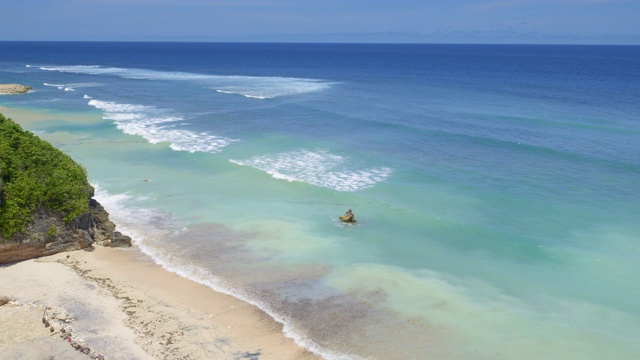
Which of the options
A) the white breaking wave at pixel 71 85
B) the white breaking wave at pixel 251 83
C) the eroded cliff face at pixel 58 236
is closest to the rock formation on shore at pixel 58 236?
the eroded cliff face at pixel 58 236

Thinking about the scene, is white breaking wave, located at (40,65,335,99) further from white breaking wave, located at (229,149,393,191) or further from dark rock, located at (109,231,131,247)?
dark rock, located at (109,231,131,247)

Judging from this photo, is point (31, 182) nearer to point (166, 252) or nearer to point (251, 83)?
point (166, 252)

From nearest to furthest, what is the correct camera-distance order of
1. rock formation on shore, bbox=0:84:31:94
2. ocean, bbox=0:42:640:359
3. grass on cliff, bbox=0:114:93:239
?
1. ocean, bbox=0:42:640:359
2. grass on cliff, bbox=0:114:93:239
3. rock formation on shore, bbox=0:84:31:94

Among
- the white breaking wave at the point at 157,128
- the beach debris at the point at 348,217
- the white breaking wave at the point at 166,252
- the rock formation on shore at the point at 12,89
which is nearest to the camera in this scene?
the white breaking wave at the point at 166,252

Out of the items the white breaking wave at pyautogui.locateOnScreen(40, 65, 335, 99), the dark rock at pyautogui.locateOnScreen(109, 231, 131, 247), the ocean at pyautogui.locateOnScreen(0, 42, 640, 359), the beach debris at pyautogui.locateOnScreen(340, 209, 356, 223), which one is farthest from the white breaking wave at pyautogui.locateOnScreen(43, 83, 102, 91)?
the beach debris at pyautogui.locateOnScreen(340, 209, 356, 223)

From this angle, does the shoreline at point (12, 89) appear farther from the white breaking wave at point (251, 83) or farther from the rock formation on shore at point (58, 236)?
the rock formation on shore at point (58, 236)

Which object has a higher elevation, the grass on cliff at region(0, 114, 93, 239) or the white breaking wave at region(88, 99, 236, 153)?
the grass on cliff at region(0, 114, 93, 239)
